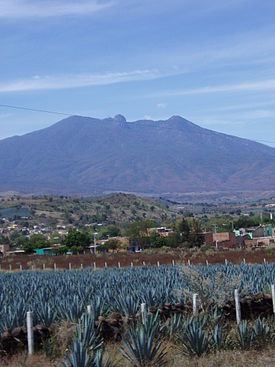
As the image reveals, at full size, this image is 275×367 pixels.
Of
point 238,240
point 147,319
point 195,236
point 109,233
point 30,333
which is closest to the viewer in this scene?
point 147,319

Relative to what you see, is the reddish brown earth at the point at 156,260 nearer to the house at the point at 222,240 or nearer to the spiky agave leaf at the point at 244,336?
the house at the point at 222,240

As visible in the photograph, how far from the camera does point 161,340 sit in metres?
11.0

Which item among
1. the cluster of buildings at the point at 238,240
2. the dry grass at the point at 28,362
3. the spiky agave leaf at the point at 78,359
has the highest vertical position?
the spiky agave leaf at the point at 78,359

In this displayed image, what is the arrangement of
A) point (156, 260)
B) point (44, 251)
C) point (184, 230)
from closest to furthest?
point (156, 260) → point (184, 230) → point (44, 251)

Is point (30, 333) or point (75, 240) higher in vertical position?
point (30, 333)

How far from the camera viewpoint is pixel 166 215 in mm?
141375

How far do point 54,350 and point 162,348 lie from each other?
1.82 metres

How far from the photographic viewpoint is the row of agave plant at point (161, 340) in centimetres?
925

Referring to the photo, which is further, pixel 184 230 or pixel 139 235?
pixel 139 235

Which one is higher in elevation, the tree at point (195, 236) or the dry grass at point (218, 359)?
the dry grass at point (218, 359)

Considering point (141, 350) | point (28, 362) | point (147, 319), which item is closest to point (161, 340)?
point (147, 319)

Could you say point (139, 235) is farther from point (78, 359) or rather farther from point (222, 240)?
point (78, 359)

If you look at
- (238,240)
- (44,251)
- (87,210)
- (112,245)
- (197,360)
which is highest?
(87,210)

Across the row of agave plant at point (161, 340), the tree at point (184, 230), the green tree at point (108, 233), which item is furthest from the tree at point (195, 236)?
the row of agave plant at point (161, 340)
